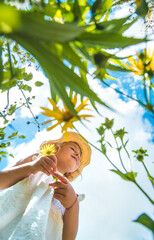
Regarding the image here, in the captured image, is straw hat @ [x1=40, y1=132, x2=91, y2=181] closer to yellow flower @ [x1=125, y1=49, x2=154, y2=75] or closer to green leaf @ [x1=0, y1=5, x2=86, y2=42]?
yellow flower @ [x1=125, y1=49, x2=154, y2=75]

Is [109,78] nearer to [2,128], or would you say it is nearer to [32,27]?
[32,27]

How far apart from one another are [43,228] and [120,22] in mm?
636

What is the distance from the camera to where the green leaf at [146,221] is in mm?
256

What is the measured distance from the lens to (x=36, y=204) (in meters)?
0.71

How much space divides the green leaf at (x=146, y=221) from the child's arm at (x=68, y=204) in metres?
0.48

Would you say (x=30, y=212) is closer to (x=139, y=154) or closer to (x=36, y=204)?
(x=36, y=204)

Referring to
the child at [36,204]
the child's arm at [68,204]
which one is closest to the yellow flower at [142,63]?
the child at [36,204]

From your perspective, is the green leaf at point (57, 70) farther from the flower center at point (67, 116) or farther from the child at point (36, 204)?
the child at point (36, 204)

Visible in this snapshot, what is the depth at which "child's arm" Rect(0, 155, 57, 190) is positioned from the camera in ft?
2.27

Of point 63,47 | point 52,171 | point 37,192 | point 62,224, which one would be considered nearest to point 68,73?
point 63,47

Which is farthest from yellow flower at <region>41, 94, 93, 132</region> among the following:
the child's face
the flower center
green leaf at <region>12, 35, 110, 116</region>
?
the child's face

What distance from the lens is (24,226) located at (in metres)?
0.60

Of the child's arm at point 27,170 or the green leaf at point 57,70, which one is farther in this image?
the child's arm at point 27,170

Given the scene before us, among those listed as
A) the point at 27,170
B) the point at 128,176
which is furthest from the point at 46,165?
the point at 128,176
